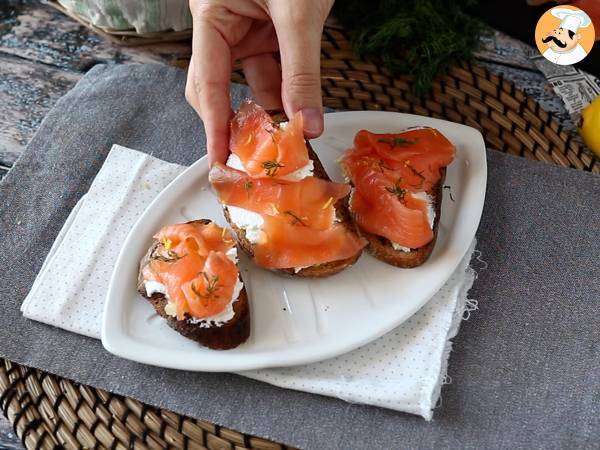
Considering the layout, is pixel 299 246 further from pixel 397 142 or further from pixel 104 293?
pixel 104 293

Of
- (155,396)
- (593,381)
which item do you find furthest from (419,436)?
(155,396)

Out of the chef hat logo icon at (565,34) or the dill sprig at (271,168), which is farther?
the chef hat logo icon at (565,34)

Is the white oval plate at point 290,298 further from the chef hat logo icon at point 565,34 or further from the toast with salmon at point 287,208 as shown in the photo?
the chef hat logo icon at point 565,34

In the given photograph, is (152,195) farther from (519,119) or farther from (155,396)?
(519,119)

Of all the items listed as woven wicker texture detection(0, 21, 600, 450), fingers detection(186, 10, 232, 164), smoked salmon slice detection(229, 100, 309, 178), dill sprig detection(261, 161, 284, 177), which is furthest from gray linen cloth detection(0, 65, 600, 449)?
dill sprig detection(261, 161, 284, 177)

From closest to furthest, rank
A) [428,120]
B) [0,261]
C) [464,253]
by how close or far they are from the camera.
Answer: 1. [464,253]
2. [0,261]
3. [428,120]

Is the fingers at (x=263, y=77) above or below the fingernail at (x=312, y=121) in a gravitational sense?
below

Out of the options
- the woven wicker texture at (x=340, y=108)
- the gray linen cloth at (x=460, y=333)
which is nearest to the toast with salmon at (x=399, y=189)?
the gray linen cloth at (x=460, y=333)
